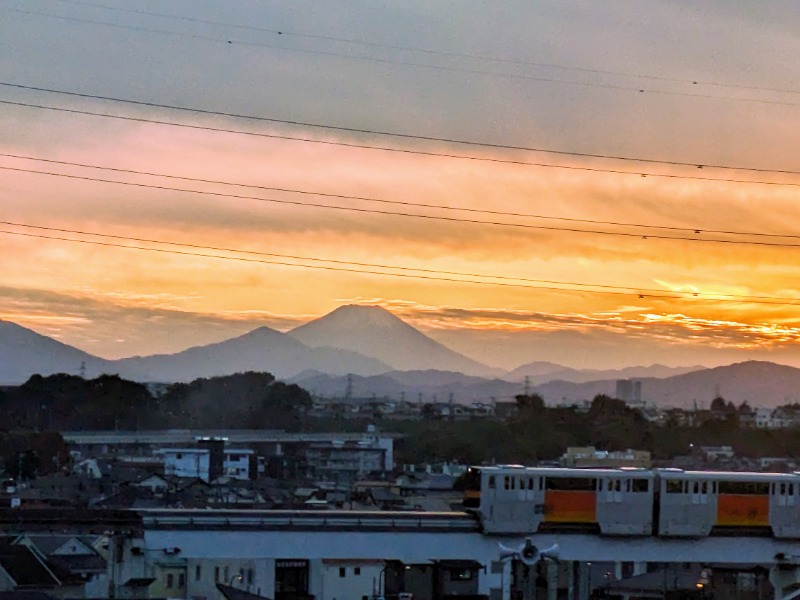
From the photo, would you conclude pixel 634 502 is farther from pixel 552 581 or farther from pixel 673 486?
pixel 552 581

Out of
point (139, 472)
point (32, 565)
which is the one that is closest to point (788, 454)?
point (139, 472)

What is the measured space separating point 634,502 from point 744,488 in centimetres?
122

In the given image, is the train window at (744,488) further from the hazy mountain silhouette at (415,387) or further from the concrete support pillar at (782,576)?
the hazy mountain silhouette at (415,387)

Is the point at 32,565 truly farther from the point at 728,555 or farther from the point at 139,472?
the point at 139,472

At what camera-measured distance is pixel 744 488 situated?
1476cm

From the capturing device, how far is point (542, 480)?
14328mm

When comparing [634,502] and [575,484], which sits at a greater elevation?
[575,484]

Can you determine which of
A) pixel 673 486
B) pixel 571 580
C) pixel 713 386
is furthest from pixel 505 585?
pixel 713 386

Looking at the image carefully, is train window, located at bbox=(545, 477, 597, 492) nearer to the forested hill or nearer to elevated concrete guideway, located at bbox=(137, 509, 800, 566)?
elevated concrete guideway, located at bbox=(137, 509, 800, 566)

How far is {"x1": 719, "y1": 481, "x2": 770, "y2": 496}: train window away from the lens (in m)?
14.7

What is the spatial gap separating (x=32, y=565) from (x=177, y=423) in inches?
1179

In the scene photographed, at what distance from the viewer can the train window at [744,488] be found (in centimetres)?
1470

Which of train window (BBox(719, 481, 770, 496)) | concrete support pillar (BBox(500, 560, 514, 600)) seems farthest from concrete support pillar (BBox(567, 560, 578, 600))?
train window (BBox(719, 481, 770, 496))

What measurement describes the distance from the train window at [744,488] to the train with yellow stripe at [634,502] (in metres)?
0.01
